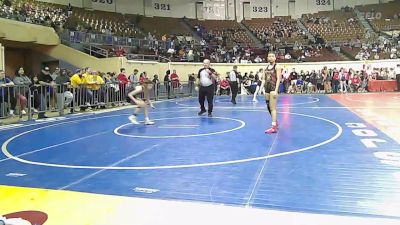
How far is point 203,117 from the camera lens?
12.0 metres

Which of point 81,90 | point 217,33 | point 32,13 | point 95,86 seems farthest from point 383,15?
point 81,90

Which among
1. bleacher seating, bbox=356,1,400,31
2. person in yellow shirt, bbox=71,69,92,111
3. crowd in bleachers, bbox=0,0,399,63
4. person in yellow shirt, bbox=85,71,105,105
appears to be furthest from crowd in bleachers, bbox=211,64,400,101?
person in yellow shirt, bbox=71,69,92,111

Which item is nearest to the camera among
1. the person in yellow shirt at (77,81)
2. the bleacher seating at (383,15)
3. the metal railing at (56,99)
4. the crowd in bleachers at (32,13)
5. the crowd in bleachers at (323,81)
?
the metal railing at (56,99)

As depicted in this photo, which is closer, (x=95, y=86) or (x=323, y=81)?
(x=95, y=86)

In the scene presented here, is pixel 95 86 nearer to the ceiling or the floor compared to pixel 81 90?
nearer to the ceiling

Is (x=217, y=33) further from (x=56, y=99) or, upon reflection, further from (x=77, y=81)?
(x=56, y=99)

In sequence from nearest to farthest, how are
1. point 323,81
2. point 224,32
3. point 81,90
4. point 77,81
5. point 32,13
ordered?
point 77,81 → point 81,90 → point 32,13 → point 323,81 → point 224,32

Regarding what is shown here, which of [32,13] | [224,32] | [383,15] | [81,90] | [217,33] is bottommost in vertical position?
[81,90]

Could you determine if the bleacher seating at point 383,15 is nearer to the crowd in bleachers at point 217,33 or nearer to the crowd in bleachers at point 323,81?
the crowd in bleachers at point 217,33

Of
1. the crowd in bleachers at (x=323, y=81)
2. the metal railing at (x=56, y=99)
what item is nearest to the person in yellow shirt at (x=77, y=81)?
the metal railing at (x=56, y=99)

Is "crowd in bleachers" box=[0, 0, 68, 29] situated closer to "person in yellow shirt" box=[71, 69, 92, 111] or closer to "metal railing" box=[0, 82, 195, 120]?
"metal railing" box=[0, 82, 195, 120]

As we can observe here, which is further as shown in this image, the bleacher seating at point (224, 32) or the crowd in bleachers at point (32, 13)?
the bleacher seating at point (224, 32)

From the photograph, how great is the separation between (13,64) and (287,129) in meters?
21.1

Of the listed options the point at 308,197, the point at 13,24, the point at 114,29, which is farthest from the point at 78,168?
the point at 114,29
